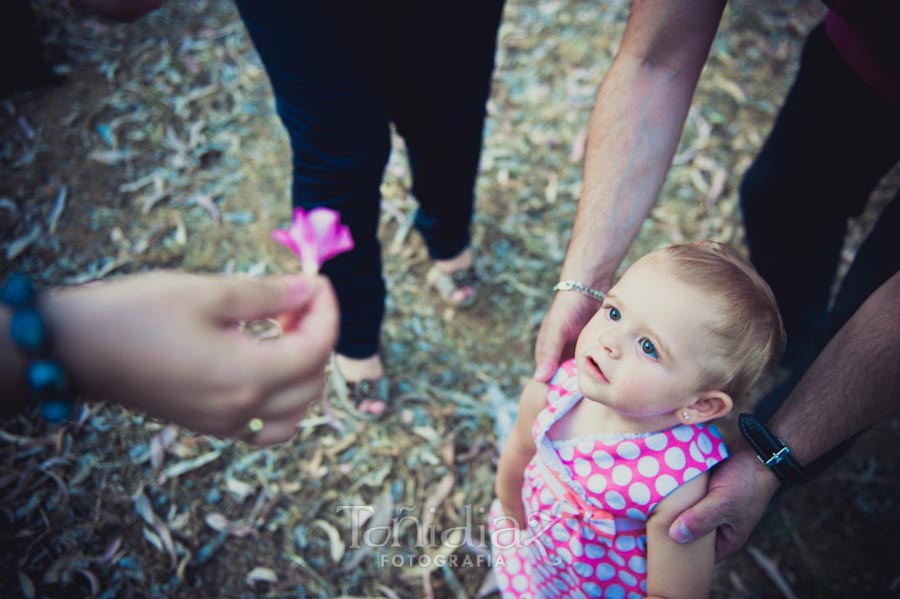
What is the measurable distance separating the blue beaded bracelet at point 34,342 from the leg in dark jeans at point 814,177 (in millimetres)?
2493

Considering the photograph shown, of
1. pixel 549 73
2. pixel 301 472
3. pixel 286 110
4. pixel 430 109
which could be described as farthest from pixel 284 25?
pixel 549 73

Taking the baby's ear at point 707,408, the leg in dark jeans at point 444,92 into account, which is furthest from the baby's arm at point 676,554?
the leg in dark jeans at point 444,92

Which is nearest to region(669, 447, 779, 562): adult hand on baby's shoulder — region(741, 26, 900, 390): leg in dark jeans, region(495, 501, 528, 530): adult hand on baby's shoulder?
region(495, 501, 528, 530): adult hand on baby's shoulder

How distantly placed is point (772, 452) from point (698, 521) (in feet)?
1.00

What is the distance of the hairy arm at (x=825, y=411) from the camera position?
149 centimetres

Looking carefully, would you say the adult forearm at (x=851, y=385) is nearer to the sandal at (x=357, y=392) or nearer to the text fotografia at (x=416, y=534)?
the text fotografia at (x=416, y=534)

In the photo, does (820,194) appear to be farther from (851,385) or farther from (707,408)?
(707,408)

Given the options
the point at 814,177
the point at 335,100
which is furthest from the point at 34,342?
the point at 814,177

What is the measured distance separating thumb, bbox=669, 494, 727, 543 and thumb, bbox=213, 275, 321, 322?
1116mm

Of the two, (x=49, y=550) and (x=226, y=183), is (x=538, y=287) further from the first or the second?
(x=49, y=550)

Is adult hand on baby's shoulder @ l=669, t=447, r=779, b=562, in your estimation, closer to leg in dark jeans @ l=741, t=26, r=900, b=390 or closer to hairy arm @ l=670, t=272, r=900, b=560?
hairy arm @ l=670, t=272, r=900, b=560

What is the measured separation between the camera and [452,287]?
10.8 ft

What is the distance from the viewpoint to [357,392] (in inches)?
114

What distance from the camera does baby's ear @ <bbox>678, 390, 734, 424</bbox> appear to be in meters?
1.46
